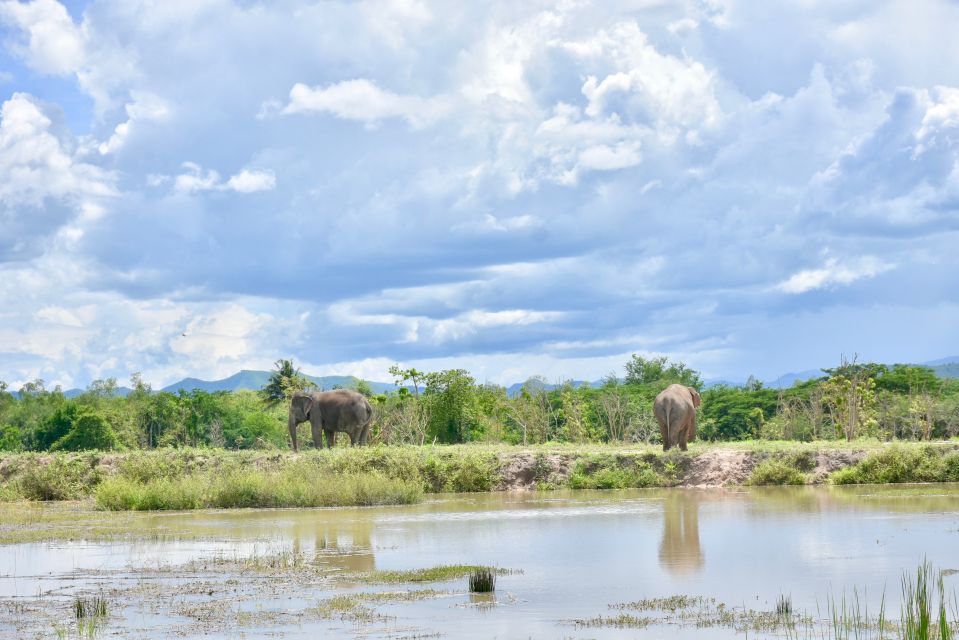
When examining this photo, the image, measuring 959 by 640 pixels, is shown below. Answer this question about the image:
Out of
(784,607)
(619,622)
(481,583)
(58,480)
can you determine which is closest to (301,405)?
(58,480)

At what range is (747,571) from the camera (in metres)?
16.4

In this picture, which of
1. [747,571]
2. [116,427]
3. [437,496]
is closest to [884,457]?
[437,496]

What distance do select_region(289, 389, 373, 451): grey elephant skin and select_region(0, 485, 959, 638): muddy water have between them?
11515 mm

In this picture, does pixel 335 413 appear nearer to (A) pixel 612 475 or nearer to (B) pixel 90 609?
(A) pixel 612 475

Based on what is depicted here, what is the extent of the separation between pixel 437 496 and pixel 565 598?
57.8ft

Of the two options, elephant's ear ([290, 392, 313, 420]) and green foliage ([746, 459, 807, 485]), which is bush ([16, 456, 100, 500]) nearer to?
elephant's ear ([290, 392, 313, 420])

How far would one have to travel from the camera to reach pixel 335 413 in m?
39.5

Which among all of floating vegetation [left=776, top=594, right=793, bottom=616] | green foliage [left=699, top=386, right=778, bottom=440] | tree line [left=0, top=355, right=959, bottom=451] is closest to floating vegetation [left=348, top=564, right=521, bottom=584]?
floating vegetation [left=776, top=594, right=793, bottom=616]

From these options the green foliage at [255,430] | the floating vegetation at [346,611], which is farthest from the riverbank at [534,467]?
the green foliage at [255,430]

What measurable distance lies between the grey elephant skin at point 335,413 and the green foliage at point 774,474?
42.2 feet

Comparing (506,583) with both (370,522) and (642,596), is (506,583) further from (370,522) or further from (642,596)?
(370,522)

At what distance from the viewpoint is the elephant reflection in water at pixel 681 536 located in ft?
56.9

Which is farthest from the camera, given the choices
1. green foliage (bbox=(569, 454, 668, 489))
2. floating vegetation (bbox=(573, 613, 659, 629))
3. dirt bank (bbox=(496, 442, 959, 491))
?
dirt bank (bbox=(496, 442, 959, 491))

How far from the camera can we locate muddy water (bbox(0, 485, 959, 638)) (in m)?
13.3
